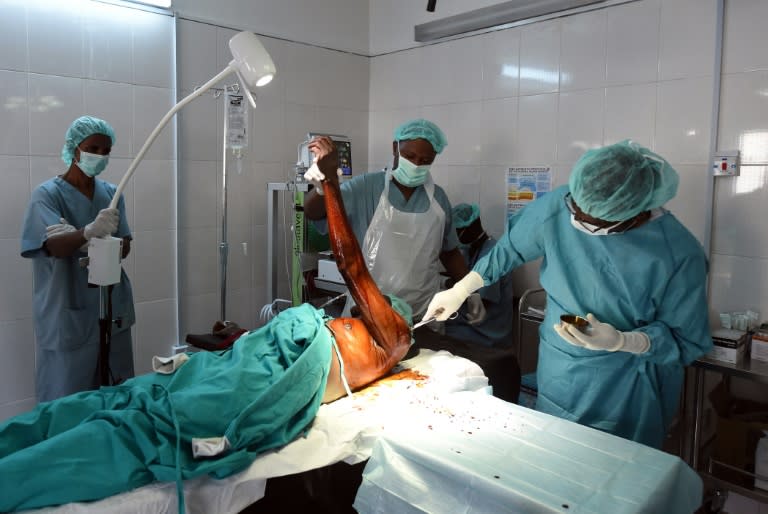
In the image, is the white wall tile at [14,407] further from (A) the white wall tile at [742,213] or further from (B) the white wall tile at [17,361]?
(A) the white wall tile at [742,213]

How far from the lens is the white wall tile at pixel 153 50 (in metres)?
3.24

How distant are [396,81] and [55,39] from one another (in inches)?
85.6

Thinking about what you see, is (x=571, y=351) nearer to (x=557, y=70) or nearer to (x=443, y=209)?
(x=443, y=209)

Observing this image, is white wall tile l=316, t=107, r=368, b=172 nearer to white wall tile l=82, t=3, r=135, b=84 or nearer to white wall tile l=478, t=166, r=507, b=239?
white wall tile l=478, t=166, r=507, b=239

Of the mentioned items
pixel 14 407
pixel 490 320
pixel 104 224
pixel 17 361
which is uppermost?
pixel 104 224

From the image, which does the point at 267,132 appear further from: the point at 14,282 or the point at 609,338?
the point at 609,338

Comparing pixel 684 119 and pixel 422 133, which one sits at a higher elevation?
pixel 684 119

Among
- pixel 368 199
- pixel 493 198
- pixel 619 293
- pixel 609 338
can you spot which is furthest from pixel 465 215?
pixel 609 338

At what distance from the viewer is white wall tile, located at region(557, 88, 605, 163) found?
3.12m

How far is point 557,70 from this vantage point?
3264 mm

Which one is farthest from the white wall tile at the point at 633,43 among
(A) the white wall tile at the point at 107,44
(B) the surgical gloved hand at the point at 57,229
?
(B) the surgical gloved hand at the point at 57,229

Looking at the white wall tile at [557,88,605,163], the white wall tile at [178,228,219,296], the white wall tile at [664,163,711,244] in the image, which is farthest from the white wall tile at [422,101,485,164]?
the white wall tile at [178,228,219,296]

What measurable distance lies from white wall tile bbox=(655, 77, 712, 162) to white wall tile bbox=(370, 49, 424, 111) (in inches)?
65.6

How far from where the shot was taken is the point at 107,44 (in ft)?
10.3
